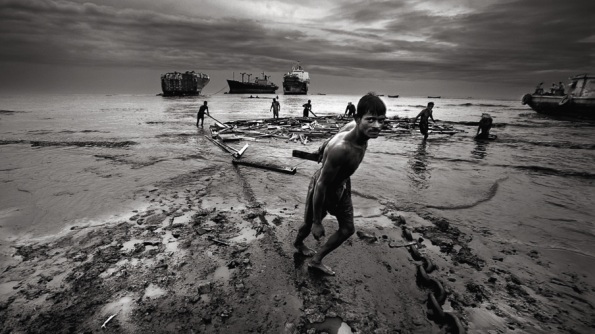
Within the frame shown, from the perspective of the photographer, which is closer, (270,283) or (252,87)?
(270,283)

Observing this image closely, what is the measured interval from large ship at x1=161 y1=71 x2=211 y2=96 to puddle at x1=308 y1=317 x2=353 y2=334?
101 meters

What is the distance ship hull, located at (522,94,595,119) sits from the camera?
2702 cm

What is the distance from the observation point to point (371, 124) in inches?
98.1

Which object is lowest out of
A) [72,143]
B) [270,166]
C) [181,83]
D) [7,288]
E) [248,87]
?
[7,288]

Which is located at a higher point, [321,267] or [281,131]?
[281,131]

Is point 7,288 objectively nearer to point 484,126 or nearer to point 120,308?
point 120,308

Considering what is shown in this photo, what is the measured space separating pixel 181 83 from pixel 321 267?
104m

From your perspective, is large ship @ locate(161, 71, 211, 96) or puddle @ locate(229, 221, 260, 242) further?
large ship @ locate(161, 71, 211, 96)

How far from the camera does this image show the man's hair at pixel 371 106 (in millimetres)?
2496

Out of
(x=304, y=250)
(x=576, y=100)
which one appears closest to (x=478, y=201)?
(x=304, y=250)

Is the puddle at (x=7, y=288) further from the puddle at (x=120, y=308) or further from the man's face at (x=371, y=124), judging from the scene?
the man's face at (x=371, y=124)

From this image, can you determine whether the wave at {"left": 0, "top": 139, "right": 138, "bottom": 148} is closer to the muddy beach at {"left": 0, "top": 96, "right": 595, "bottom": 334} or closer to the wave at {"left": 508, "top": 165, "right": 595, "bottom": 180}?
the muddy beach at {"left": 0, "top": 96, "right": 595, "bottom": 334}

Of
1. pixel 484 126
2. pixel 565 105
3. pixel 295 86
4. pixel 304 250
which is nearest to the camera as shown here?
pixel 304 250

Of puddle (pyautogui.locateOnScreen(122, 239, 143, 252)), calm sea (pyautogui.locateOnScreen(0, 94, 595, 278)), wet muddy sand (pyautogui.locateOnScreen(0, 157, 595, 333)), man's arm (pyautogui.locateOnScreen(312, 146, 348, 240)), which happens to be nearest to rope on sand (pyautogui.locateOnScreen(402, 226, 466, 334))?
wet muddy sand (pyautogui.locateOnScreen(0, 157, 595, 333))
